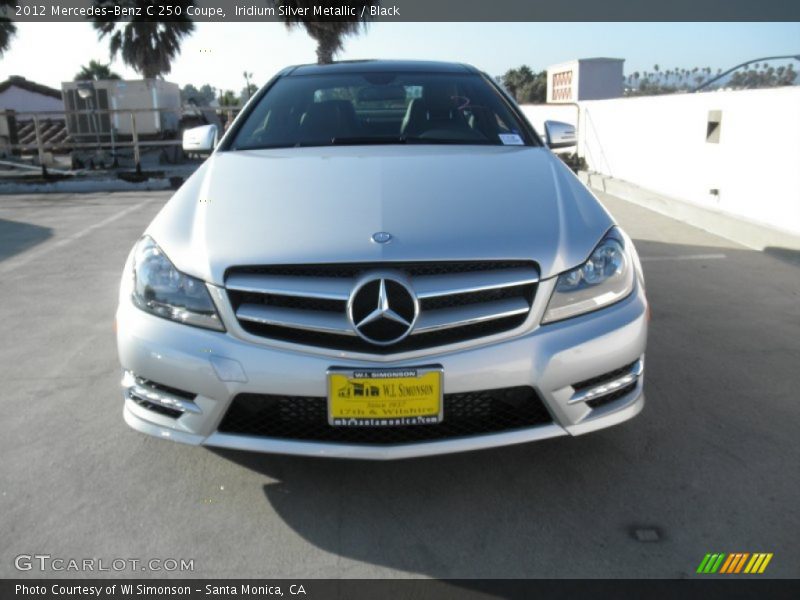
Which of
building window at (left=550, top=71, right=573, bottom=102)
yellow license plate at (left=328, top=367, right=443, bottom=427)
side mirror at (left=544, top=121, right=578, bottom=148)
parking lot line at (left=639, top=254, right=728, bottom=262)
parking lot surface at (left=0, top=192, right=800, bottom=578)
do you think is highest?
building window at (left=550, top=71, right=573, bottom=102)

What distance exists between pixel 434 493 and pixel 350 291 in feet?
2.62

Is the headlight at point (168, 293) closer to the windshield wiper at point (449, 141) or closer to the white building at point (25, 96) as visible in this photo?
the windshield wiper at point (449, 141)

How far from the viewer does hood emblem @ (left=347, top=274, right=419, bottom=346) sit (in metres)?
2.25

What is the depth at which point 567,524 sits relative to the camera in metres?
2.37

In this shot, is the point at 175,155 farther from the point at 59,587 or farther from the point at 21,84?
the point at 21,84

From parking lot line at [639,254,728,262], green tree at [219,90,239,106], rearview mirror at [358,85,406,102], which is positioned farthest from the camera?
green tree at [219,90,239,106]

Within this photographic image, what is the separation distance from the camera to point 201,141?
3.90m

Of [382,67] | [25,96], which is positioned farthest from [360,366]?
[25,96]

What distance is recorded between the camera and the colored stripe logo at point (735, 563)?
84.4 inches

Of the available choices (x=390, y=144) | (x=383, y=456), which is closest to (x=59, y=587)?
(x=383, y=456)

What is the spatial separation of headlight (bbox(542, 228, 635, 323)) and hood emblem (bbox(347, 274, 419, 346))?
0.44 meters

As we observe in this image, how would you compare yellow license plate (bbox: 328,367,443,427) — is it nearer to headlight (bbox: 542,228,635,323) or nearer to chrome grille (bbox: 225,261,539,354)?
chrome grille (bbox: 225,261,539,354)

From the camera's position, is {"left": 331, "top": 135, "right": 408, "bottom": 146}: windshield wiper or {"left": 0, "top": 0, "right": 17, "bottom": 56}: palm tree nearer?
{"left": 331, "top": 135, "right": 408, "bottom": 146}: windshield wiper

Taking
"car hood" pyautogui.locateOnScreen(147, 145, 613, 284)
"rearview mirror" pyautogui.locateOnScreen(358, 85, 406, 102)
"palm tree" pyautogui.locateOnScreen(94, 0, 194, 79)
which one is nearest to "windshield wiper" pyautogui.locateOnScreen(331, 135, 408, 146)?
"car hood" pyautogui.locateOnScreen(147, 145, 613, 284)
